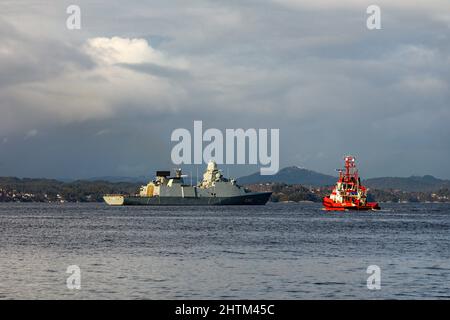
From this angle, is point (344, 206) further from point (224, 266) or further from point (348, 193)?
point (224, 266)

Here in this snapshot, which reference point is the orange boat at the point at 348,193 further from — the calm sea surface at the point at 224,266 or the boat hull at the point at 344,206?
the calm sea surface at the point at 224,266

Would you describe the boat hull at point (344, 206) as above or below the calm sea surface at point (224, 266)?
above

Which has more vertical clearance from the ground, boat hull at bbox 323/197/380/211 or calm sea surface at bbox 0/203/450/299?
boat hull at bbox 323/197/380/211

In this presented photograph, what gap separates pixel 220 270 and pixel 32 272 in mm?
12387

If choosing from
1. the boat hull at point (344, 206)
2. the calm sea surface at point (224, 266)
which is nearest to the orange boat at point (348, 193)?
the boat hull at point (344, 206)

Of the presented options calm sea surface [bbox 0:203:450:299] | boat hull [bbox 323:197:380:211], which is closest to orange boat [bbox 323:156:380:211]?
A: boat hull [bbox 323:197:380:211]

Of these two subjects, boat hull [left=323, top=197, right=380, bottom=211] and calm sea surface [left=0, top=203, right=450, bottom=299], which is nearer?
calm sea surface [left=0, top=203, right=450, bottom=299]

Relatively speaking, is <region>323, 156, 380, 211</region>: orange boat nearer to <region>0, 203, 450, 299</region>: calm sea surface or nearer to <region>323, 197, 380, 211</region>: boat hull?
<region>323, 197, 380, 211</region>: boat hull

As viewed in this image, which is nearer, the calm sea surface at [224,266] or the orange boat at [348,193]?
the calm sea surface at [224,266]

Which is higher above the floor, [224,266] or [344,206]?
[344,206]

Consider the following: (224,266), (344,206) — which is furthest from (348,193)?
(224,266)
